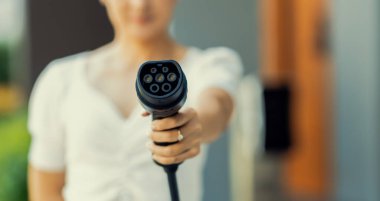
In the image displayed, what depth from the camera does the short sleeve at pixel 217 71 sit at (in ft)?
1.23

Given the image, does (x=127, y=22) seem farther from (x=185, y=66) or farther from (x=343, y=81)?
(x=343, y=81)

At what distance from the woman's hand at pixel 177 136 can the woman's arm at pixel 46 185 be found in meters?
0.06

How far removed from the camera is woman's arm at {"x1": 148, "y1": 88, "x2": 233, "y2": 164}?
12.8 inches

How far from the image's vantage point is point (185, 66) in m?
0.37

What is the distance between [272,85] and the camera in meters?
2.14

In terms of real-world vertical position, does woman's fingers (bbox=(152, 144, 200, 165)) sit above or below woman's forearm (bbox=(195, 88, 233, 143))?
below

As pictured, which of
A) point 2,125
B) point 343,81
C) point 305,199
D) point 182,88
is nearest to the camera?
point 182,88

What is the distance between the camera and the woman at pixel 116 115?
1.19 ft

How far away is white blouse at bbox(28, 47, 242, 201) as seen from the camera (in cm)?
36

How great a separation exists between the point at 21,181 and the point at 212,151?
4.2 inches

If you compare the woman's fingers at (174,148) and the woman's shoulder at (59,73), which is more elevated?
the woman's shoulder at (59,73)

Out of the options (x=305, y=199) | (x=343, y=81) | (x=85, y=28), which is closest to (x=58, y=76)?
(x=85, y=28)

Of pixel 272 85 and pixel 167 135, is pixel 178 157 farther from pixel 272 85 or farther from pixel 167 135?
pixel 272 85

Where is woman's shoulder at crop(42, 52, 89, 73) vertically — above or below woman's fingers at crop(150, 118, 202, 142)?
above
